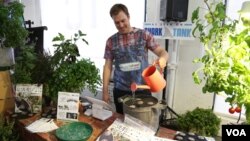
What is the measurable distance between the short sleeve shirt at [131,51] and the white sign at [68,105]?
0.57 metres

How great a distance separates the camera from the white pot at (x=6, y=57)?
4.91 ft

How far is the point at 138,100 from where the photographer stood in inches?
47.7

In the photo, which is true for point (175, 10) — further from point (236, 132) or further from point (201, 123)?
point (236, 132)

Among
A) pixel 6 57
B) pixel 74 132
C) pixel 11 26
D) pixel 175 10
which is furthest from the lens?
pixel 175 10

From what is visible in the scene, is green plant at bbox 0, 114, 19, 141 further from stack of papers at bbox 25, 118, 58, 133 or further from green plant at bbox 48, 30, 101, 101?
green plant at bbox 48, 30, 101, 101

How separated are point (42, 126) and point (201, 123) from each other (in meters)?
1.36

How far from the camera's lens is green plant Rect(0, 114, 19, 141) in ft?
4.37

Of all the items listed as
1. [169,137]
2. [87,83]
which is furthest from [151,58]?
[169,137]

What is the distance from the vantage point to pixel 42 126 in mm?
1259

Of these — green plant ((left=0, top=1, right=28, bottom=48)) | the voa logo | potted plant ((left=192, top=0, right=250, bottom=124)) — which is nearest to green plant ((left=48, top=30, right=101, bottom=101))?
green plant ((left=0, top=1, right=28, bottom=48))

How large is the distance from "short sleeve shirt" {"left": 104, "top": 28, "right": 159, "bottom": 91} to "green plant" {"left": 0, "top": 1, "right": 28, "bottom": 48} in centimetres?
66

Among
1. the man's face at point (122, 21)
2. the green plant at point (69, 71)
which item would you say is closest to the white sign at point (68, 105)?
the green plant at point (69, 71)

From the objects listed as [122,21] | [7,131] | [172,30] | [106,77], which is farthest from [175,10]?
[7,131]

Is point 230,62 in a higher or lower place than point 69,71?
higher
